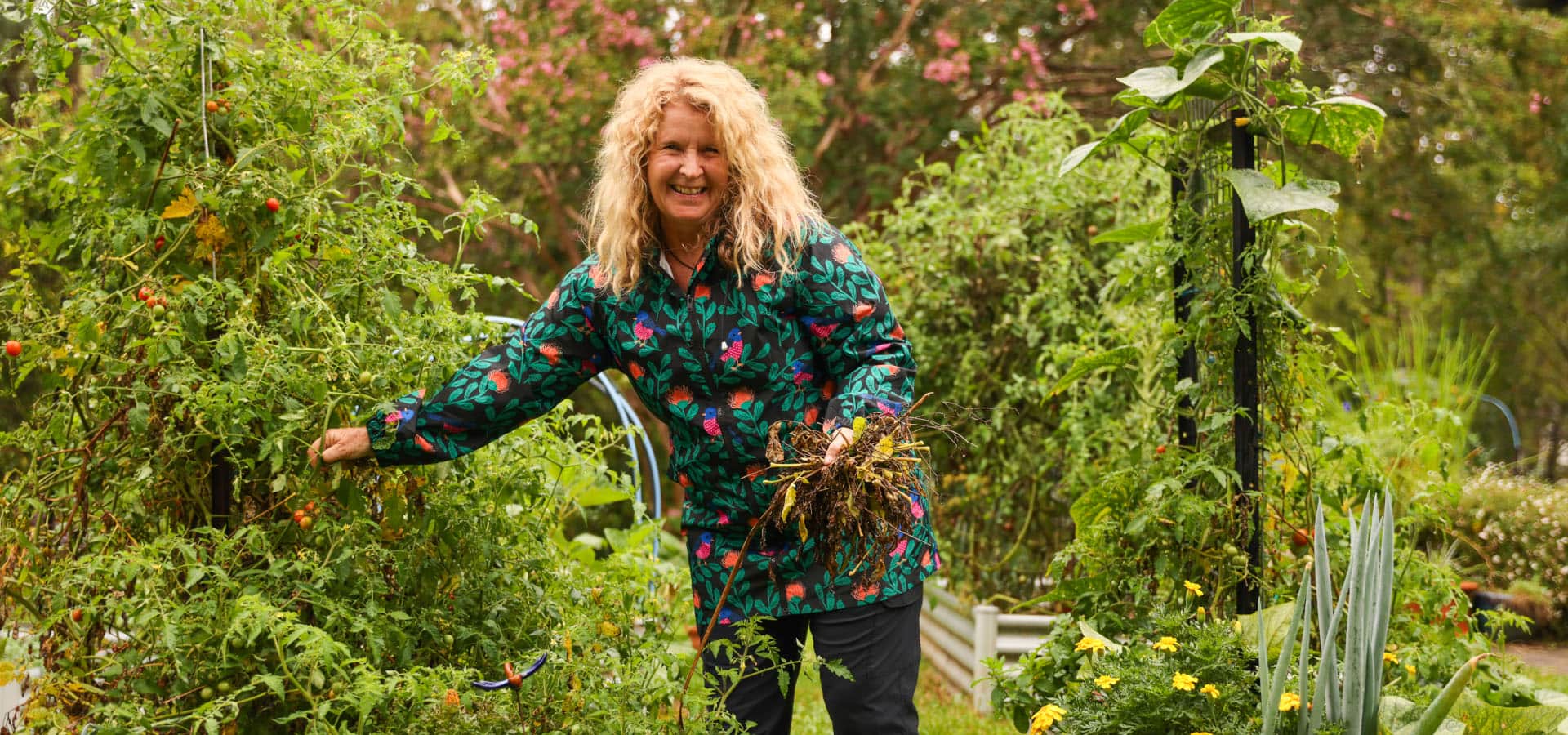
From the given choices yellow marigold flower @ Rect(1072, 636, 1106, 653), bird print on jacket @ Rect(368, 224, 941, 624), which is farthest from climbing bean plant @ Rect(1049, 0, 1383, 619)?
bird print on jacket @ Rect(368, 224, 941, 624)

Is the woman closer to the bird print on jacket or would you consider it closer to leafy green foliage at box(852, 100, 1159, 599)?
the bird print on jacket

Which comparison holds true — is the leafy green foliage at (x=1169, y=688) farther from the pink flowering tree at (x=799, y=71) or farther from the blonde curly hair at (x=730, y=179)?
the pink flowering tree at (x=799, y=71)

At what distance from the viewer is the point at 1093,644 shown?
8.73 ft

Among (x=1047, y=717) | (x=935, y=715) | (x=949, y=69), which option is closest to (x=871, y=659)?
(x=1047, y=717)

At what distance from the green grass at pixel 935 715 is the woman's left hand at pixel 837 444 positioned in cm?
183

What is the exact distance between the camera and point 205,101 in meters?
2.27

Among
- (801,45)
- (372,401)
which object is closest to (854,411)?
(372,401)

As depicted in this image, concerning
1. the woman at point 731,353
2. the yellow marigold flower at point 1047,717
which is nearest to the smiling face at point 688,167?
the woman at point 731,353

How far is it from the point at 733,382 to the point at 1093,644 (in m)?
0.98

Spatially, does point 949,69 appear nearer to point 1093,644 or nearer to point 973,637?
point 973,637

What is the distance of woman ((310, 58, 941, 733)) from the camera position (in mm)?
2238

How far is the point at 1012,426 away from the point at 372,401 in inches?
114

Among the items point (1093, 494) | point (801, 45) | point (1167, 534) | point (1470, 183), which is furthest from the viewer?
point (1470, 183)

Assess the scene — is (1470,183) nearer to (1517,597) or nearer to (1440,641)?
(1517,597)
